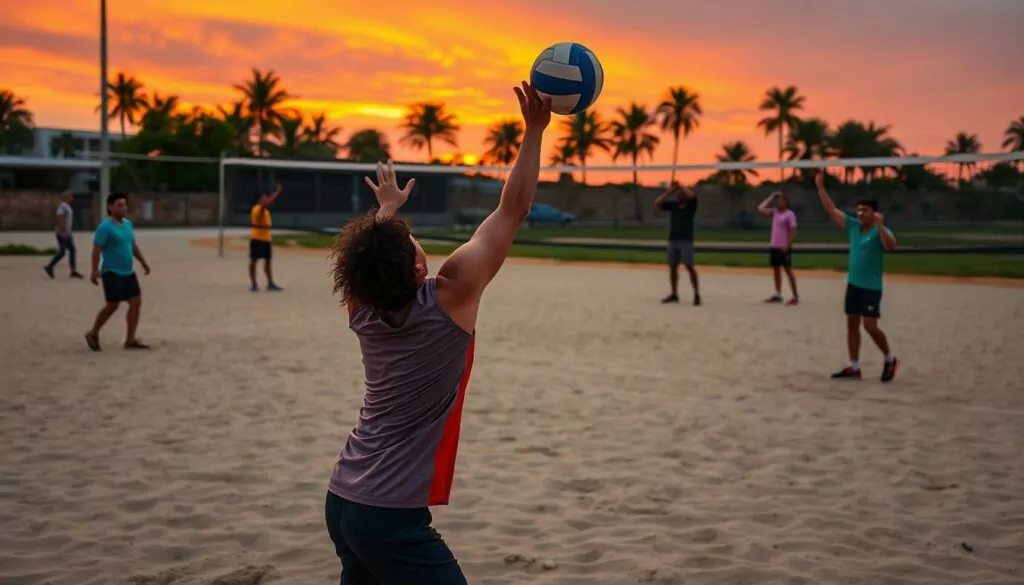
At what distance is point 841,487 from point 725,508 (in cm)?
84

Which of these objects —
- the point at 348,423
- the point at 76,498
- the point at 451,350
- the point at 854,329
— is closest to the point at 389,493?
the point at 451,350

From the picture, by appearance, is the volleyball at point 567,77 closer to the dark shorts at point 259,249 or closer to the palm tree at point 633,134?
the dark shorts at point 259,249

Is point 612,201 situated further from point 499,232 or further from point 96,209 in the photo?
point 499,232

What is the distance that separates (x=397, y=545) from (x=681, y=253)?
44.0ft

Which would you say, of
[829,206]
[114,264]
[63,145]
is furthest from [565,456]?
[63,145]

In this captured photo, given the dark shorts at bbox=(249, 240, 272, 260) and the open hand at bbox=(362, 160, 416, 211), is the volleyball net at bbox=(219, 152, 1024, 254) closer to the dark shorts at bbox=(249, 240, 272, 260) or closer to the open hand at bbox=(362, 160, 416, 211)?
the dark shorts at bbox=(249, 240, 272, 260)

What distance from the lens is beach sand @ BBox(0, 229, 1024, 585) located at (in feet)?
14.2

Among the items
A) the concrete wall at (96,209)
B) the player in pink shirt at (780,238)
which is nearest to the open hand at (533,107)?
the player in pink shirt at (780,238)

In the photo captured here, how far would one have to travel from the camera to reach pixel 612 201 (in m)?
43.7

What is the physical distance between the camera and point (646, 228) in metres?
45.8

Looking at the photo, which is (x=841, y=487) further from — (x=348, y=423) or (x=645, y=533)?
(x=348, y=423)

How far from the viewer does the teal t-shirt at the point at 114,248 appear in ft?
32.5

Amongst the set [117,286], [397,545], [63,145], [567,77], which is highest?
[63,145]

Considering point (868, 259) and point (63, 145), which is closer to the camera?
point (868, 259)
